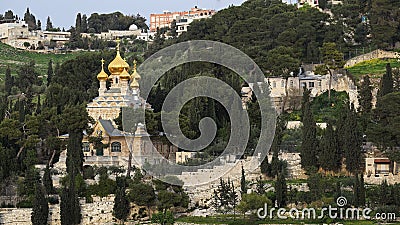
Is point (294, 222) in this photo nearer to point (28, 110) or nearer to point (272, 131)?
point (272, 131)

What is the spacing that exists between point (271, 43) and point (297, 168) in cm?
1732

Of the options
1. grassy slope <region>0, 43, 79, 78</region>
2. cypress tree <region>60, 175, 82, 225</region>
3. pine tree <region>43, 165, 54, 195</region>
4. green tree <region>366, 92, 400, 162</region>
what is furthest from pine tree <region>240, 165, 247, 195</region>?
grassy slope <region>0, 43, 79, 78</region>

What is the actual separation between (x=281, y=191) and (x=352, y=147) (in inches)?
169

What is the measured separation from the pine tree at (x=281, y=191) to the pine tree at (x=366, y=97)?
9281mm

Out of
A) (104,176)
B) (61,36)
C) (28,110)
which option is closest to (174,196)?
(104,176)

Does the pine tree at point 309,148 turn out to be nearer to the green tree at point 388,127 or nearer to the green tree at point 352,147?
the green tree at point 352,147

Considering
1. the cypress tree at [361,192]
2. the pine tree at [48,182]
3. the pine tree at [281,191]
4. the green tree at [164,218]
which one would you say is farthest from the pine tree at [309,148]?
the pine tree at [48,182]

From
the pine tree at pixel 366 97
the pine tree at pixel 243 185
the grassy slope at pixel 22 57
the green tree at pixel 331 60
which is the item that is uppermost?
the grassy slope at pixel 22 57

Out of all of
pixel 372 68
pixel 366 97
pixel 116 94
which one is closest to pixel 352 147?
pixel 366 97

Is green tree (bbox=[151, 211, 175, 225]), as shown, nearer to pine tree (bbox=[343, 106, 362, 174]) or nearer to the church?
the church

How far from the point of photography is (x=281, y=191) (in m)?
36.7

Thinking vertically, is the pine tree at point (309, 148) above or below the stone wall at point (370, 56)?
below

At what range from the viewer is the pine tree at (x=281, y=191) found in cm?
3669

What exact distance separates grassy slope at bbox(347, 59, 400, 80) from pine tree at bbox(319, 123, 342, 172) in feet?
38.7
